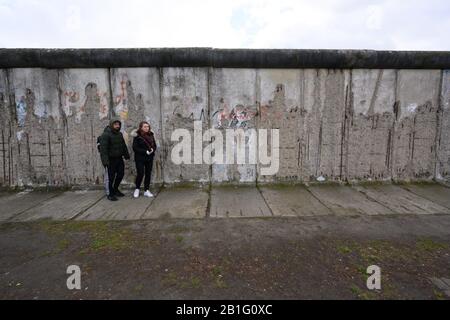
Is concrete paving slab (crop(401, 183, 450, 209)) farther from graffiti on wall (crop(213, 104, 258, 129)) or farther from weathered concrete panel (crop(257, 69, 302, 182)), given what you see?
graffiti on wall (crop(213, 104, 258, 129))

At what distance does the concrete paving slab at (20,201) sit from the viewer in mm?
5070

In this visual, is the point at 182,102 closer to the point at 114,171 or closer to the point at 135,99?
the point at 135,99

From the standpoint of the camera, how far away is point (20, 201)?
5719 mm

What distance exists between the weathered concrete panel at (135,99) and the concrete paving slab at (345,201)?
3.84 meters

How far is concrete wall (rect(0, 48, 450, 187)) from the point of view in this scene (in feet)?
21.2

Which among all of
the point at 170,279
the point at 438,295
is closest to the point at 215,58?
the point at 170,279

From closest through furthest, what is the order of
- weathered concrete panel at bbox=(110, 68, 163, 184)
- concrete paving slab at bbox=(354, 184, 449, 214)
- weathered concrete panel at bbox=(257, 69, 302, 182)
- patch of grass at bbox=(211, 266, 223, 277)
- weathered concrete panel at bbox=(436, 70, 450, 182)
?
patch of grass at bbox=(211, 266, 223, 277)
concrete paving slab at bbox=(354, 184, 449, 214)
weathered concrete panel at bbox=(110, 68, 163, 184)
weathered concrete panel at bbox=(257, 69, 302, 182)
weathered concrete panel at bbox=(436, 70, 450, 182)

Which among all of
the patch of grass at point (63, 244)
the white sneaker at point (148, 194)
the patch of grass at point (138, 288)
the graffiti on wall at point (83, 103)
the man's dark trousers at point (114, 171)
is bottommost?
the patch of grass at point (138, 288)

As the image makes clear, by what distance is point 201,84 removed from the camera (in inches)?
256

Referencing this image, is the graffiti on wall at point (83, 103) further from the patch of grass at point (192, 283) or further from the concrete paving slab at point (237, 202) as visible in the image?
the patch of grass at point (192, 283)

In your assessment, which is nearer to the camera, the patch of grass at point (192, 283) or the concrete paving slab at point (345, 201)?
the patch of grass at point (192, 283)

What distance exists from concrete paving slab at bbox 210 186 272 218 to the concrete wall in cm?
49

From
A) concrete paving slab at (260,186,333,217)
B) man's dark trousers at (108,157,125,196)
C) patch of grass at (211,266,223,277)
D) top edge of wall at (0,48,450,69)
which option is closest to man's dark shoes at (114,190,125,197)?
man's dark trousers at (108,157,125,196)

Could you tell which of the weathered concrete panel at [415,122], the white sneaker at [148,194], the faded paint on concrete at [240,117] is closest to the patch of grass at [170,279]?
the white sneaker at [148,194]
